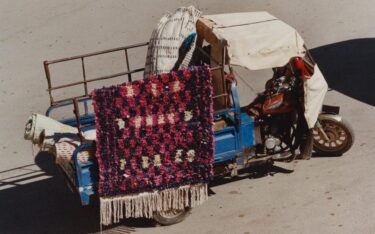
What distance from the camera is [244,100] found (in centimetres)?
1122

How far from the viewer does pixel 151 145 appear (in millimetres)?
7574

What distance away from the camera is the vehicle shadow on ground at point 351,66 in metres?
11.1

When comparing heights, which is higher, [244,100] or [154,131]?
[154,131]

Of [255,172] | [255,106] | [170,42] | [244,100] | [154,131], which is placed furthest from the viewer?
[244,100]

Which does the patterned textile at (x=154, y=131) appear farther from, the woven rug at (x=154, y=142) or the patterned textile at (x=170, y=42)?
the patterned textile at (x=170, y=42)

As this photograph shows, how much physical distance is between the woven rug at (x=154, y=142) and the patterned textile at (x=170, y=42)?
46.3 inches

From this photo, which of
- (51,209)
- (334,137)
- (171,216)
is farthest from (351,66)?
(51,209)

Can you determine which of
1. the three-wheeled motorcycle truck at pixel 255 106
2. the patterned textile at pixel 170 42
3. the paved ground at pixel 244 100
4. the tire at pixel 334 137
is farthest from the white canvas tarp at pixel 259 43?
the paved ground at pixel 244 100

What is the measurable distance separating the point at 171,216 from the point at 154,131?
1297mm

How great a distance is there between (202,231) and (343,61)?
5.75m

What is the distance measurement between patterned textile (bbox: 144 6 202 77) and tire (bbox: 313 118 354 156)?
228 cm

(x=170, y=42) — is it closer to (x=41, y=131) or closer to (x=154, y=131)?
(x=154, y=131)

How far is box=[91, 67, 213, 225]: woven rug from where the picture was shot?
289 inches

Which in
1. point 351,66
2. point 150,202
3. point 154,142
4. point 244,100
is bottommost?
point 150,202
